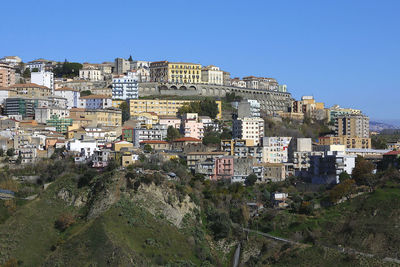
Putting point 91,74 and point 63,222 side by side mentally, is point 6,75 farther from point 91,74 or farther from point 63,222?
point 63,222

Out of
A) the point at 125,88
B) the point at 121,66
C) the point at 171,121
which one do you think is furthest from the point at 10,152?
the point at 121,66

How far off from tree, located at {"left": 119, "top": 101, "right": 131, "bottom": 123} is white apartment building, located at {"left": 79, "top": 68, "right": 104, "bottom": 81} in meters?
16.2

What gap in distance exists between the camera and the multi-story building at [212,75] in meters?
90.0

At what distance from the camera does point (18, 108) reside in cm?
7644

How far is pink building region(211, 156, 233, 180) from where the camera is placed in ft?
189

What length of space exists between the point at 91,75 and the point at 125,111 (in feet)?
62.5

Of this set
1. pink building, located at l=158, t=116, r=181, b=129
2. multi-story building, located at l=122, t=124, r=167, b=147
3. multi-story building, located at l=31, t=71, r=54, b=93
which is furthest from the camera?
multi-story building, located at l=31, t=71, r=54, b=93

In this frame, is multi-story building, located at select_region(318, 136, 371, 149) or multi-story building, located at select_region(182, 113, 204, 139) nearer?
multi-story building, located at select_region(182, 113, 204, 139)

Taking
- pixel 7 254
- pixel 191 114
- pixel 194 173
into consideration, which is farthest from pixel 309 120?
pixel 7 254

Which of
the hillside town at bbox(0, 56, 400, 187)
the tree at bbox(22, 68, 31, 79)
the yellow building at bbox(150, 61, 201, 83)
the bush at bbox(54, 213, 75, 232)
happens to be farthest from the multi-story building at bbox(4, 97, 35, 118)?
the bush at bbox(54, 213, 75, 232)

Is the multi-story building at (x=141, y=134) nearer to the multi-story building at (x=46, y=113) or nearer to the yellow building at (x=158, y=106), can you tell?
the yellow building at (x=158, y=106)

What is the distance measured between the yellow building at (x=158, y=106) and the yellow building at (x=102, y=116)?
318 cm

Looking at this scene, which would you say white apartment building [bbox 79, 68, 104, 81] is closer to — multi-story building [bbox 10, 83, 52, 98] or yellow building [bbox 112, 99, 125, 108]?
multi-story building [bbox 10, 83, 52, 98]

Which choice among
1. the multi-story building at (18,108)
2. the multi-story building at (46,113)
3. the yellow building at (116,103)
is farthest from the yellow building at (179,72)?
the multi-story building at (18,108)
